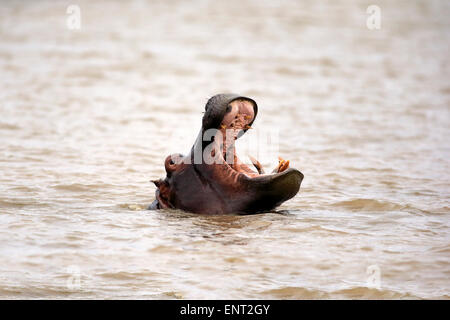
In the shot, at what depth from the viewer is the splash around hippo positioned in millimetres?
6836

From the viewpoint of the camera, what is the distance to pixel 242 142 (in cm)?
1155

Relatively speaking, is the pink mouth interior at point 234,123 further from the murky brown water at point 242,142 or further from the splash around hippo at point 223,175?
the murky brown water at point 242,142

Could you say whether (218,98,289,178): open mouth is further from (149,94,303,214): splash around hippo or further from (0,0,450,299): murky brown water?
(0,0,450,299): murky brown water

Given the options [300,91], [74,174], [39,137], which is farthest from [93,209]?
[300,91]

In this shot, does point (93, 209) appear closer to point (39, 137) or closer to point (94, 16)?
point (39, 137)

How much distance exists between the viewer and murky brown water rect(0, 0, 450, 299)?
6.03 metres

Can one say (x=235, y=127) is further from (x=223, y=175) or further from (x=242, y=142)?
(x=242, y=142)

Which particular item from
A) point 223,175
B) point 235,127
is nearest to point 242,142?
point 235,127

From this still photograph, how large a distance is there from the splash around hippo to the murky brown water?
0.46 feet

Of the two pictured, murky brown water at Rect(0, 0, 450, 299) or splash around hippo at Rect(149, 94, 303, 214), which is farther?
splash around hippo at Rect(149, 94, 303, 214)

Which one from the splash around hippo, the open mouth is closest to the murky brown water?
the splash around hippo

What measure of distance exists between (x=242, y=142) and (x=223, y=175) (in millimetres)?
4714

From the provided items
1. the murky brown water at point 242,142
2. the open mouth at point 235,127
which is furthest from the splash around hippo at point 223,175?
the murky brown water at point 242,142
